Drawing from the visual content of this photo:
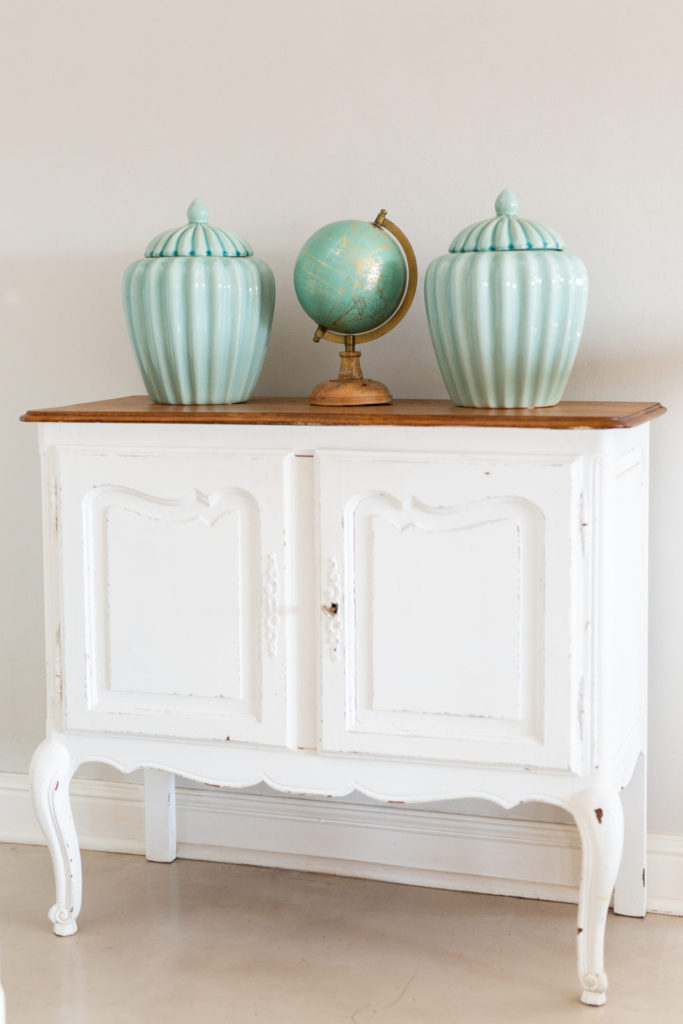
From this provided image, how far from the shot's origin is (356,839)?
233cm

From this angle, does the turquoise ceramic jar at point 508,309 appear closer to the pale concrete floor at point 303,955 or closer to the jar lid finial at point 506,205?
the jar lid finial at point 506,205

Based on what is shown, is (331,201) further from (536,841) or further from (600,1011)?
(600,1011)

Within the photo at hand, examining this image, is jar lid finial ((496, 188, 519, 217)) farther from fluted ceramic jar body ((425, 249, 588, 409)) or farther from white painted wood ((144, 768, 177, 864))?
white painted wood ((144, 768, 177, 864))

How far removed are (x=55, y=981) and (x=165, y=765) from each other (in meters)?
0.39

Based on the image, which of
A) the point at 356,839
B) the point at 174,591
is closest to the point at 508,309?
the point at 174,591

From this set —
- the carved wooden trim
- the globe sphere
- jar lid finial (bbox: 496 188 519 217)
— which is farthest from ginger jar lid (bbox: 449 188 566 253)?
the carved wooden trim

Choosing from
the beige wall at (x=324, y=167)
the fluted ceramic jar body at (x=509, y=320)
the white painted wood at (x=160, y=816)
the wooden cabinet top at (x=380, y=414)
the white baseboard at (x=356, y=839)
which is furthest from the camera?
the white painted wood at (x=160, y=816)

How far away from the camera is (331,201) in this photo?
87.6 inches

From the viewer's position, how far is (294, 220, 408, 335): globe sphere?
194 cm

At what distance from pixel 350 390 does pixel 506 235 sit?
37 centimetres

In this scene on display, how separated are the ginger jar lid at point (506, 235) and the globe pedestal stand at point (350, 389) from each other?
0.28 meters

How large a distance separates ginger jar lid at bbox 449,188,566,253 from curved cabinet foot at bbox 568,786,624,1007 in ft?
2.72

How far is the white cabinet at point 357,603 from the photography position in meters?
1.72

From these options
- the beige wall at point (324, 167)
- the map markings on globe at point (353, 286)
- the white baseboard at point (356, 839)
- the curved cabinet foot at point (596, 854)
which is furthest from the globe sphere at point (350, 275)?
the white baseboard at point (356, 839)
